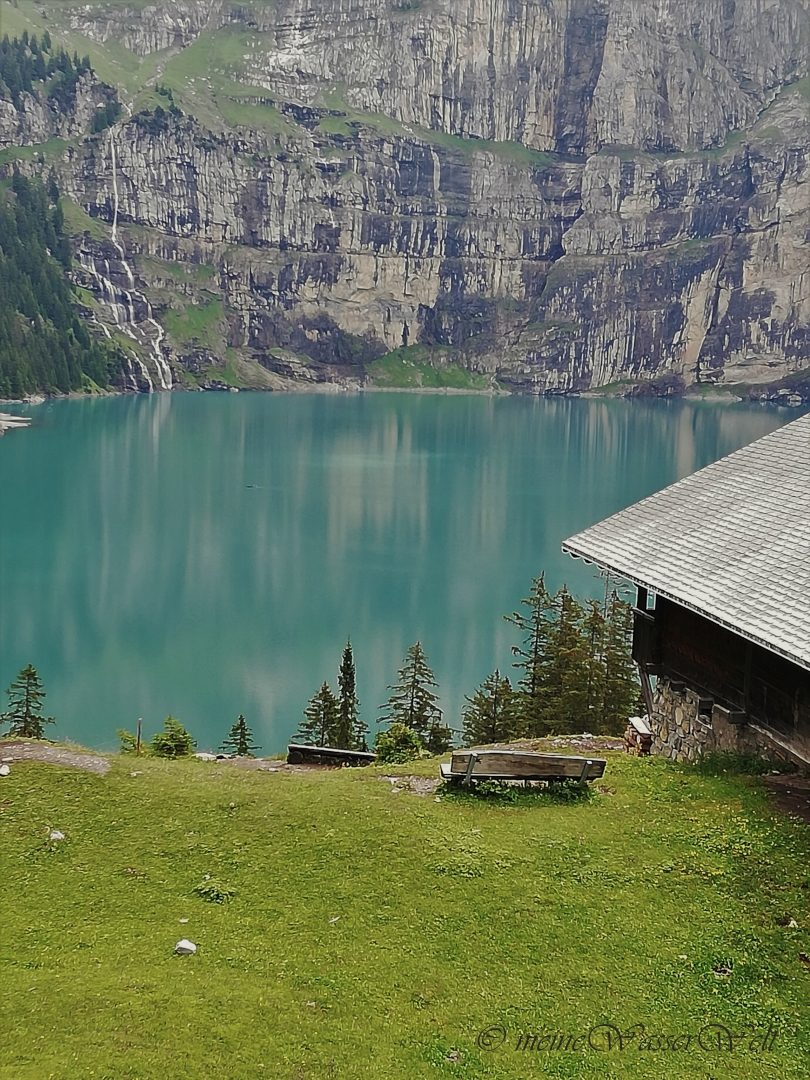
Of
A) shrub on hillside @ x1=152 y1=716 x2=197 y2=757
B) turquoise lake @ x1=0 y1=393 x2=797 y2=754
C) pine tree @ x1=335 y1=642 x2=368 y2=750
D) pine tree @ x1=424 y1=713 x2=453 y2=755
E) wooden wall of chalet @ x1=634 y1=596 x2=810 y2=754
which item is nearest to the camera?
wooden wall of chalet @ x1=634 y1=596 x2=810 y2=754

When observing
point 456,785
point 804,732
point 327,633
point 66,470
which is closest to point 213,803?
point 456,785

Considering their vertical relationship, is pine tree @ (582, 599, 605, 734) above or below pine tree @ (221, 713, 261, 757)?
above

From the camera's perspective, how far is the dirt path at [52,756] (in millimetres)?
16781

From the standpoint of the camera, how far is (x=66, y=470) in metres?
113

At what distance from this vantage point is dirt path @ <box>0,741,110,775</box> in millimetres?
16781

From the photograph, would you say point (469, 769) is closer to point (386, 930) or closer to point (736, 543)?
point (386, 930)

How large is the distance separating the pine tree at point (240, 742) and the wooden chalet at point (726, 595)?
18503 millimetres

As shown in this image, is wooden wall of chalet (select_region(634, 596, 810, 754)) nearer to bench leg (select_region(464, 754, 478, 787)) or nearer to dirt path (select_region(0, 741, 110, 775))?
bench leg (select_region(464, 754, 478, 787))

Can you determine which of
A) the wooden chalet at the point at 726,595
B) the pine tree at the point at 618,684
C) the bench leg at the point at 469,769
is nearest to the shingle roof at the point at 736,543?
the wooden chalet at the point at 726,595

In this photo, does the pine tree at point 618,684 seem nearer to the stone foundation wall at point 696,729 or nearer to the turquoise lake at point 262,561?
the stone foundation wall at point 696,729

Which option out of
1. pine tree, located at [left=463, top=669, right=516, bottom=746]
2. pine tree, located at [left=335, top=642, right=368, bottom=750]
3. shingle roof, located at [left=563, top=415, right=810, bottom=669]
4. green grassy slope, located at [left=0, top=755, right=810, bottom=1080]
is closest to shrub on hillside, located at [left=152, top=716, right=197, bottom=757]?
pine tree, located at [left=335, top=642, right=368, bottom=750]

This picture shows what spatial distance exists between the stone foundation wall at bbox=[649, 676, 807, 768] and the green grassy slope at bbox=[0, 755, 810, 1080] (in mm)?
1784

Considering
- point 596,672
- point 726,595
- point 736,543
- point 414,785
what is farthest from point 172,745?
point 726,595

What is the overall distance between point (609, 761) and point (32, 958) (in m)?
10.6
